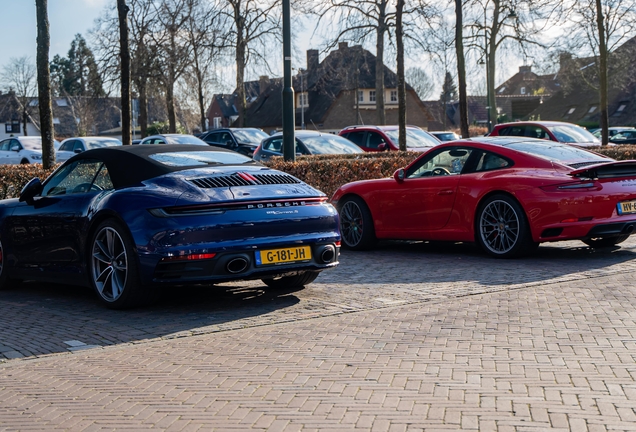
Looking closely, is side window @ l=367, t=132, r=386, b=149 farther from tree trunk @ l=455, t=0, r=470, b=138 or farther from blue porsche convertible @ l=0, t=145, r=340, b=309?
blue porsche convertible @ l=0, t=145, r=340, b=309

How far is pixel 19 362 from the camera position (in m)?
5.64

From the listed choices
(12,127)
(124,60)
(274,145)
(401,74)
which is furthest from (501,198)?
(12,127)

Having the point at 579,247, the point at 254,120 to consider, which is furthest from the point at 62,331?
the point at 254,120

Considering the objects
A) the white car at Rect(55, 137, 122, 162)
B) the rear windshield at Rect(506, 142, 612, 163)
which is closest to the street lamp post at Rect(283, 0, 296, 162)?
the rear windshield at Rect(506, 142, 612, 163)

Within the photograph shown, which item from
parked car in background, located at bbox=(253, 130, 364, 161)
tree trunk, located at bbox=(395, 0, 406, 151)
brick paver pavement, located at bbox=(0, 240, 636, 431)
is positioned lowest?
brick paver pavement, located at bbox=(0, 240, 636, 431)

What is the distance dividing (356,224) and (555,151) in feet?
8.99

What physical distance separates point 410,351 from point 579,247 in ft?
18.9

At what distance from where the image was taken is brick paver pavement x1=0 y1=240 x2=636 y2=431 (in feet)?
13.8

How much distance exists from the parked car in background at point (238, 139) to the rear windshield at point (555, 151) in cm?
1750

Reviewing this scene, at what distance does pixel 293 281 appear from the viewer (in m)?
8.18

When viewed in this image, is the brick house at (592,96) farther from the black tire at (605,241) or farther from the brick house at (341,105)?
the black tire at (605,241)

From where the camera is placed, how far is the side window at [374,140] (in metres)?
23.1

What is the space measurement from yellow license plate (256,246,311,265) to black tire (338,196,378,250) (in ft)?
12.6

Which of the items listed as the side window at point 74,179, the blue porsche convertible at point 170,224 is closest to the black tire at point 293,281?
the blue porsche convertible at point 170,224
